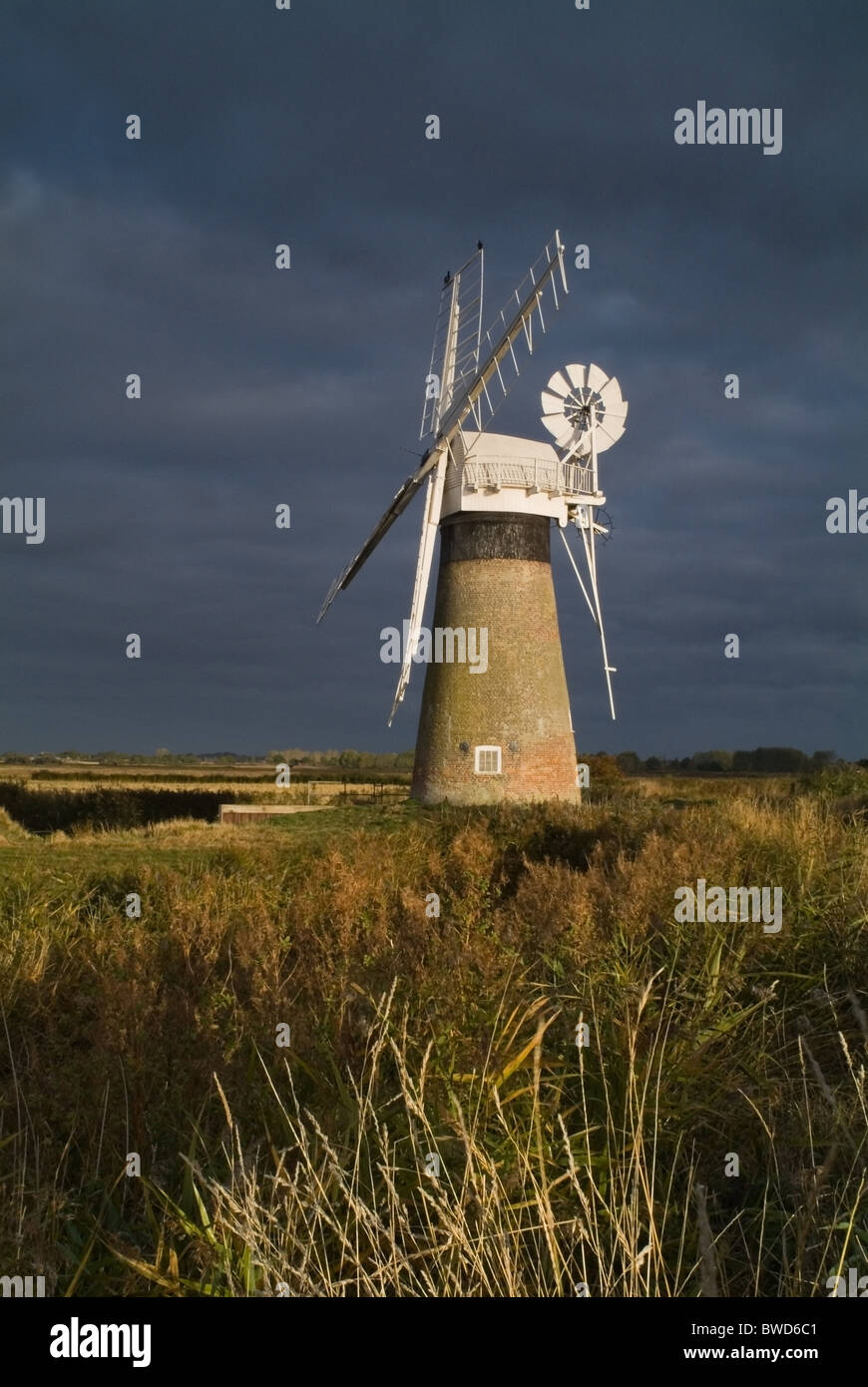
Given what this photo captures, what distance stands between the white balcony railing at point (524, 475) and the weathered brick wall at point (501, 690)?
0.81 m

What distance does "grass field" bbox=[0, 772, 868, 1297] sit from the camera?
3.68 metres

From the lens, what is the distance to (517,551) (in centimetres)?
2561

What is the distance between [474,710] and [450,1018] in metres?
19.8

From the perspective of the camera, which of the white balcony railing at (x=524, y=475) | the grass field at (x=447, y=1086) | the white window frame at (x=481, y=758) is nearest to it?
the grass field at (x=447, y=1086)

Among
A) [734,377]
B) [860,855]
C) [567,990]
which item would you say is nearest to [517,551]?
[734,377]

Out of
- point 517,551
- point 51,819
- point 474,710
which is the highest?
point 517,551

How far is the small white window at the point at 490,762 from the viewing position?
24859 millimetres

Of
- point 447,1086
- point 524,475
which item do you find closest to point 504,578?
point 524,475

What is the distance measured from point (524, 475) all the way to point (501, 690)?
548cm

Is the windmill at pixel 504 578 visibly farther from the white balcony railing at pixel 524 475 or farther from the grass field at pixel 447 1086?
the grass field at pixel 447 1086

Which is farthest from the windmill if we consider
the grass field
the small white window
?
the grass field

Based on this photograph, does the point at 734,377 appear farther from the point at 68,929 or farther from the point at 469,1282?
the point at 469,1282

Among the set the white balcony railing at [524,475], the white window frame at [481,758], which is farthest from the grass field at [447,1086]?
the white balcony railing at [524,475]

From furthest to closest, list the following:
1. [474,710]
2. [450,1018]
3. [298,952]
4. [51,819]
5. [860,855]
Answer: [51,819] → [474,710] → [860,855] → [298,952] → [450,1018]
